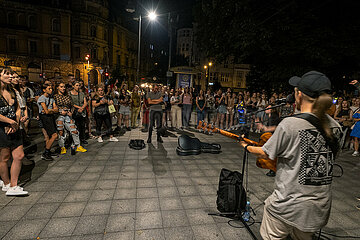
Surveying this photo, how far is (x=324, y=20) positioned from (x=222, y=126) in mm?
8022

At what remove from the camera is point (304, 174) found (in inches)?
67.4

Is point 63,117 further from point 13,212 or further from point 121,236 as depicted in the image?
point 121,236

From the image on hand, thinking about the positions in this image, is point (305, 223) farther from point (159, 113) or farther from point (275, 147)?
point (159, 113)

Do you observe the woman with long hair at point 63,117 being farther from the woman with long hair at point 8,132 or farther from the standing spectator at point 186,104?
the standing spectator at point 186,104

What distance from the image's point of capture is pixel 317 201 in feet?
5.57

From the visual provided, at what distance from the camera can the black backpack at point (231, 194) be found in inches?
133

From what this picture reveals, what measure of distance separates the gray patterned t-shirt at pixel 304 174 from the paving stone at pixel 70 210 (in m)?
3.30

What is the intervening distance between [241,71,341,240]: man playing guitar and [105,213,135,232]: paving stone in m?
2.37

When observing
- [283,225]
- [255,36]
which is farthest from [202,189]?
[255,36]

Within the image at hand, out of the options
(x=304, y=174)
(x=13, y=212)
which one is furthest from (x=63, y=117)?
(x=304, y=174)

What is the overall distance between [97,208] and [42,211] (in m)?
0.92

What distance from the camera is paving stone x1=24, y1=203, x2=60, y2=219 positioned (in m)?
3.26

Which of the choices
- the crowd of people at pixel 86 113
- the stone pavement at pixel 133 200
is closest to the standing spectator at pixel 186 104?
the crowd of people at pixel 86 113

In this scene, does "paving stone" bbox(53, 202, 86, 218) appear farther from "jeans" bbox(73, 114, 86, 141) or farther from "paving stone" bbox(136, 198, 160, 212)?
"jeans" bbox(73, 114, 86, 141)
